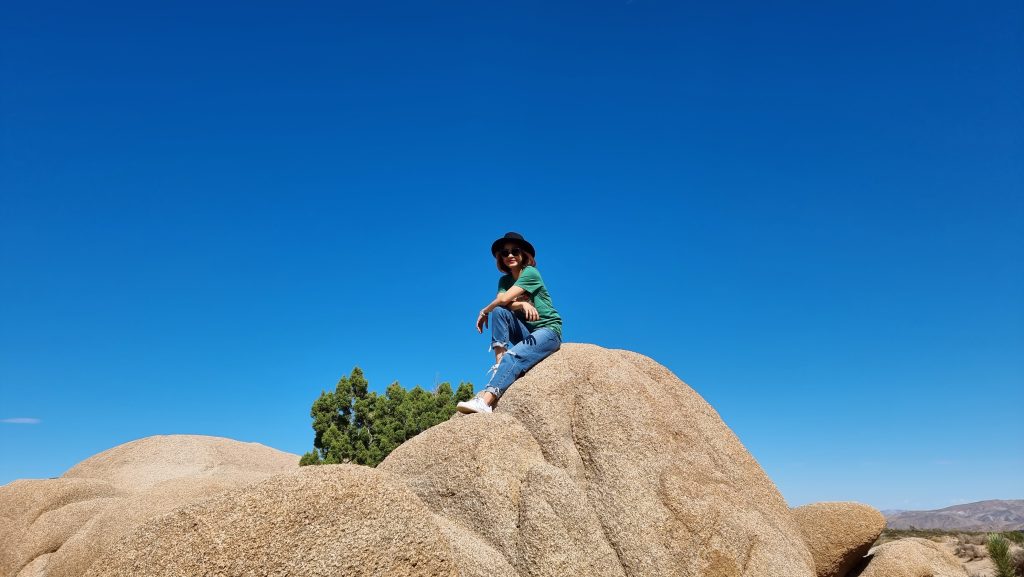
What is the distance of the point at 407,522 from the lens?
218 inches

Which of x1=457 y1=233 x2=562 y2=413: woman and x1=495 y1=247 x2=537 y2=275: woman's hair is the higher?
x1=495 y1=247 x2=537 y2=275: woman's hair

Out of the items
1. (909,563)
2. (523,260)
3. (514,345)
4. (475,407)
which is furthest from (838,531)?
(523,260)

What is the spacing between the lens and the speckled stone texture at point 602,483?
802 centimetres

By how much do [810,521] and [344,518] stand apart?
28.8ft

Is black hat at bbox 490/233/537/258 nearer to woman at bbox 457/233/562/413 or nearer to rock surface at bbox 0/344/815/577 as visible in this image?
woman at bbox 457/233/562/413

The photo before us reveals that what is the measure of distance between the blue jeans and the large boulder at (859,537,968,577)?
6.69 metres

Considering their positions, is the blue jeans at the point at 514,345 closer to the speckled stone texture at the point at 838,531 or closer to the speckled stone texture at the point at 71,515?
the speckled stone texture at the point at 71,515

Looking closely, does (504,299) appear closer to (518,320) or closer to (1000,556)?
(518,320)

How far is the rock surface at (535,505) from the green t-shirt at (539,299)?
0.50 metres

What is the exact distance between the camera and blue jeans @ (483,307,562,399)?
10.6 m

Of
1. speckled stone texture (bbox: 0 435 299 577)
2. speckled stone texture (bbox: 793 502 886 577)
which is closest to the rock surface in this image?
speckled stone texture (bbox: 793 502 886 577)

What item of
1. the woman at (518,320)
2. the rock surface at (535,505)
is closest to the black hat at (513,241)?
the woman at (518,320)

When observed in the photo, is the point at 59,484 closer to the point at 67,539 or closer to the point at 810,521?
the point at 67,539

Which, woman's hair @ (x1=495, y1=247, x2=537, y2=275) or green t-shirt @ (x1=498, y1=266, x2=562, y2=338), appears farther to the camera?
woman's hair @ (x1=495, y1=247, x2=537, y2=275)
